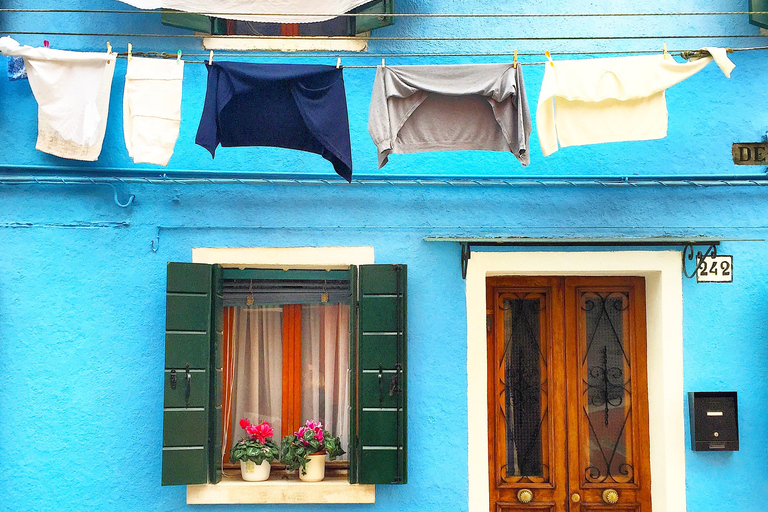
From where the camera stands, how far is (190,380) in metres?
5.92

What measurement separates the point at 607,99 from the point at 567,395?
89.1 inches

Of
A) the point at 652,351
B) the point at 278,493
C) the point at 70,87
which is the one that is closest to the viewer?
the point at 70,87

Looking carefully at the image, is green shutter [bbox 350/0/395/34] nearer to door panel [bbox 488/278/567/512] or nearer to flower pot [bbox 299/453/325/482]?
door panel [bbox 488/278/567/512]

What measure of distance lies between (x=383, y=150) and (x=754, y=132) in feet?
9.76

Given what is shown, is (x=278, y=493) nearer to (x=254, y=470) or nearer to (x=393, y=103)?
(x=254, y=470)

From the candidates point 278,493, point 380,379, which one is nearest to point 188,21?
point 380,379

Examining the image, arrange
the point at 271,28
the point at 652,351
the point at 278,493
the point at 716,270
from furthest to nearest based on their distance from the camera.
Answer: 1. the point at 271,28
2. the point at 652,351
3. the point at 716,270
4. the point at 278,493

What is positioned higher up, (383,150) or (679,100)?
(679,100)

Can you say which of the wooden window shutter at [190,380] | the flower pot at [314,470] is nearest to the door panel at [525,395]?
the flower pot at [314,470]

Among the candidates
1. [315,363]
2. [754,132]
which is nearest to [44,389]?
[315,363]

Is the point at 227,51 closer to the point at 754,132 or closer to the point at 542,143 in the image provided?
the point at 542,143

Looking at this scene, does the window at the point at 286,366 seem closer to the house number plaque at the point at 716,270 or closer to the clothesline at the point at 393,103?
the clothesline at the point at 393,103

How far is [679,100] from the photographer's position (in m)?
6.41

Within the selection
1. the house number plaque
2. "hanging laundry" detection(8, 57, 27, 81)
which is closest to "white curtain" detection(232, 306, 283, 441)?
"hanging laundry" detection(8, 57, 27, 81)
